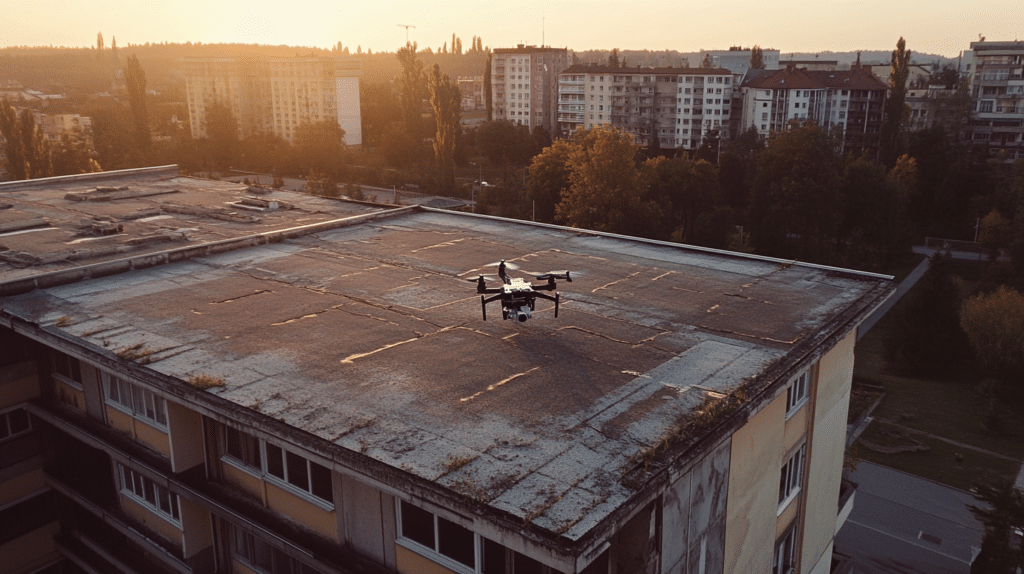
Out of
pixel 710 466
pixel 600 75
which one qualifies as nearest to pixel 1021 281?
pixel 710 466

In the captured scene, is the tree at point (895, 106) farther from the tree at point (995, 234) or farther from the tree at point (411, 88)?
the tree at point (411, 88)

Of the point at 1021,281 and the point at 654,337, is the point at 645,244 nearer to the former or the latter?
the point at 654,337

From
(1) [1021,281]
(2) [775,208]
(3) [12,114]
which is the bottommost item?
(1) [1021,281]

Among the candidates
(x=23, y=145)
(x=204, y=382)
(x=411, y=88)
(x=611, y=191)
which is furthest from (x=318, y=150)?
(x=204, y=382)

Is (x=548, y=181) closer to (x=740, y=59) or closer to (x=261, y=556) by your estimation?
(x=261, y=556)

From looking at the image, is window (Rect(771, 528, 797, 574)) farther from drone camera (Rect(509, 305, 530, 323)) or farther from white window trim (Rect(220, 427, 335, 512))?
white window trim (Rect(220, 427, 335, 512))

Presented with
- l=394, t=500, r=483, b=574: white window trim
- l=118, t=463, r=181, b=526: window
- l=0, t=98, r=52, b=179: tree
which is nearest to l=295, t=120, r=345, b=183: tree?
l=0, t=98, r=52, b=179: tree
